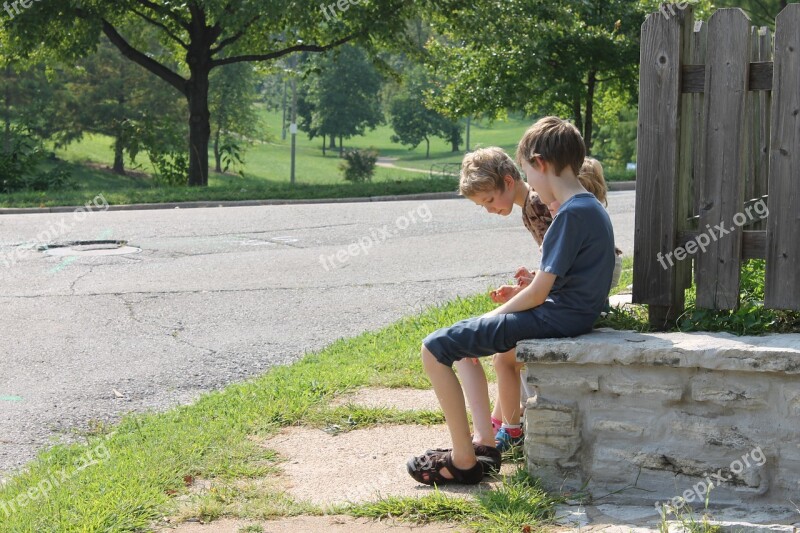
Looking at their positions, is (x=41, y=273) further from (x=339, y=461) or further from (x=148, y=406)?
(x=339, y=461)

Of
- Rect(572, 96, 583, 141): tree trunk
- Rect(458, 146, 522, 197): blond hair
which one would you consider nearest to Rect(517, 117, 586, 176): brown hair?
Rect(458, 146, 522, 197): blond hair

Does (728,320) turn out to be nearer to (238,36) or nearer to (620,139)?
(238,36)

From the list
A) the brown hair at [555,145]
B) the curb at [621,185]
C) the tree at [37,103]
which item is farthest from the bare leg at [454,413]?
the tree at [37,103]

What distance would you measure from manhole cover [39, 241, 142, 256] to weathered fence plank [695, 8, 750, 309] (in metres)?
8.51

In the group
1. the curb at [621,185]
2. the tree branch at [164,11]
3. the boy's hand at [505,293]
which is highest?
the tree branch at [164,11]

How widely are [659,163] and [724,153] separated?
0.88ft

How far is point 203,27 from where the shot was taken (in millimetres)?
22922

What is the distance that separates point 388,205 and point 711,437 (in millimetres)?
13785

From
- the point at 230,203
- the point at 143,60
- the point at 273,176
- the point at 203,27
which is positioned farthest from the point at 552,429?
the point at 273,176

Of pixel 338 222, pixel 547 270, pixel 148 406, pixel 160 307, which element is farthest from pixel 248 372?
pixel 338 222

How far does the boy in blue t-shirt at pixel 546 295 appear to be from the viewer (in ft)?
13.0

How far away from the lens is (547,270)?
3939mm

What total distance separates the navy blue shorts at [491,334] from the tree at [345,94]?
62597 mm

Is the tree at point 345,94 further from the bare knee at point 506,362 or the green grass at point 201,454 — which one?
the bare knee at point 506,362
